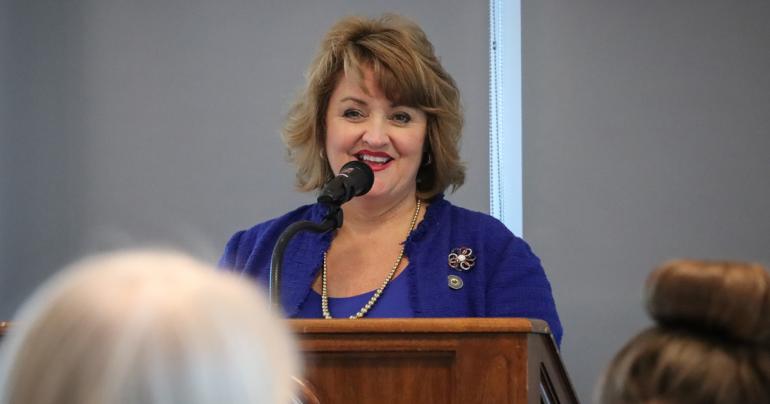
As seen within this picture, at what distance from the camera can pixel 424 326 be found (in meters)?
1.84

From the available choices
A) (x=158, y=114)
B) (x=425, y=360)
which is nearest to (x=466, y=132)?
(x=158, y=114)

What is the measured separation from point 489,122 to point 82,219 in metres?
1.46

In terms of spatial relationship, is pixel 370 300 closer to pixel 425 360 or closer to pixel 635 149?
pixel 425 360

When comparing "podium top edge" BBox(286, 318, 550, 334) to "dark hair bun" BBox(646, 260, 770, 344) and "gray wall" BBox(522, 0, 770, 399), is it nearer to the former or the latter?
"dark hair bun" BBox(646, 260, 770, 344)

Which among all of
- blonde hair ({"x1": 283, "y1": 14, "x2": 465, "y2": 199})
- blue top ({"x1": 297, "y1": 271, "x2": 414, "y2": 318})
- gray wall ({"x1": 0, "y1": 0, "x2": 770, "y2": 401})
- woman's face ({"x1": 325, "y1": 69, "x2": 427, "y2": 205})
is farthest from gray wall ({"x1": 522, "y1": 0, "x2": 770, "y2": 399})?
blue top ({"x1": 297, "y1": 271, "x2": 414, "y2": 318})

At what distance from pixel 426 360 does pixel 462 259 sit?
73 centimetres

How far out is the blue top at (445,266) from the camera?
2.49 meters

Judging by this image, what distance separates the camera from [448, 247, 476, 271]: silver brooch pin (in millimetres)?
2566

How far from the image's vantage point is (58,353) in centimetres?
69

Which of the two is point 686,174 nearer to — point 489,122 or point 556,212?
point 556,212

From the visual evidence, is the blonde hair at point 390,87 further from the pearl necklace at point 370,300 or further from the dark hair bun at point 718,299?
the dark hair bun at point 718,299

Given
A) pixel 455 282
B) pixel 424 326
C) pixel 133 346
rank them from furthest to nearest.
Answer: pixel 455 282, pixel 424 326, pixel 133 346

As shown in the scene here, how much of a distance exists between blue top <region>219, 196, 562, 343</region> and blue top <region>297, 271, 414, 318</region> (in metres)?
0.02

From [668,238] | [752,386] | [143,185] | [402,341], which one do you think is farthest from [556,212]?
[752,386]
